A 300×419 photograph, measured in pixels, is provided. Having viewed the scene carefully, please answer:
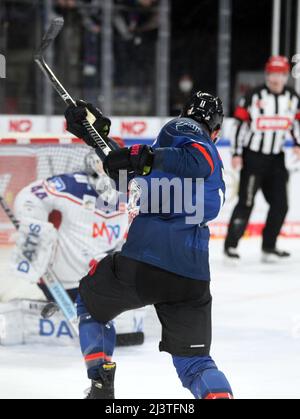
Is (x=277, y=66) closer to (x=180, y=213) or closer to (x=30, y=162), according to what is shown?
(x=30, y=162)

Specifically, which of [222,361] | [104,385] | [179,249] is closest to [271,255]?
[222,361]

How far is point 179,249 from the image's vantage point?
2709 millimetres

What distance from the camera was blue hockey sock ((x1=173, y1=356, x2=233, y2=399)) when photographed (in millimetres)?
2602

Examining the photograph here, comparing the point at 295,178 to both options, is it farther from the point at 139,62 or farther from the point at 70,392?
the point at 70,392

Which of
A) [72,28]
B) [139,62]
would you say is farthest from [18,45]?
[139,62]

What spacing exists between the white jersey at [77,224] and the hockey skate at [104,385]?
1.15 metres

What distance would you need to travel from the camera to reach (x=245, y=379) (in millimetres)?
3432

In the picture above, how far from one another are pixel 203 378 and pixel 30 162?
80.2 inches

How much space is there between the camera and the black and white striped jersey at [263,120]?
19.5ft

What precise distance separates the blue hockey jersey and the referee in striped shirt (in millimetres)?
3185

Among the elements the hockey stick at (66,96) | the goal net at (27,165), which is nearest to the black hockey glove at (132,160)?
the hockey stick at (66,96)

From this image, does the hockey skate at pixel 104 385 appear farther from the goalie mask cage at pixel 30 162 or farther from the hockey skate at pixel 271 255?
the hockey skate at pixel 271 255

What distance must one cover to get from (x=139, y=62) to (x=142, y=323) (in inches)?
192

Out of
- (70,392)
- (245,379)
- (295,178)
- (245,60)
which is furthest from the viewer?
(245,60)
